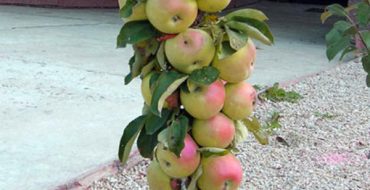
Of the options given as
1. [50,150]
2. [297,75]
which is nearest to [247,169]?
[50,150]

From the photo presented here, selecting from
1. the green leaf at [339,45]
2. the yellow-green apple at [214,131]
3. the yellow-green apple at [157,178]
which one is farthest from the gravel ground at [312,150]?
the yellow-green apple at [214,131]

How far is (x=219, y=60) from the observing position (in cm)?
132

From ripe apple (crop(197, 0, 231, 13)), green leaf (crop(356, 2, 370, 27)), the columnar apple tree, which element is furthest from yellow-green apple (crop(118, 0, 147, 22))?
green leaf (crop(356, 2, 370, 27))

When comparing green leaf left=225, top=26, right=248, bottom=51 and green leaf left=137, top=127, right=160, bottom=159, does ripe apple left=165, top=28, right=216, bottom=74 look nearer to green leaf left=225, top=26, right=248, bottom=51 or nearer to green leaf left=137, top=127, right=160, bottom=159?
green leaf left=225, top=26, right=248, bottom=51

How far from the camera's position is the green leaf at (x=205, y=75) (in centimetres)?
126

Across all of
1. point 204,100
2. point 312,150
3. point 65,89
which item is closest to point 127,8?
point 204,100

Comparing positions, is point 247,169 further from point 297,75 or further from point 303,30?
point 303,30

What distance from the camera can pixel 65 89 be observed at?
4996 millimetres

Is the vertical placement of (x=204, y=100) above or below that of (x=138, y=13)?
below

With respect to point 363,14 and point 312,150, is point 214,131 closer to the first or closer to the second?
point 363,14

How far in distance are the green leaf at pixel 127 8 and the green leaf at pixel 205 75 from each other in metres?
0.19

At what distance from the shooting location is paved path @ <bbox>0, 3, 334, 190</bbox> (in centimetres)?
327

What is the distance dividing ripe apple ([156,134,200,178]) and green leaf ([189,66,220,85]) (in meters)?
0.13

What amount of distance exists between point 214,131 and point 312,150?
9.04ft
